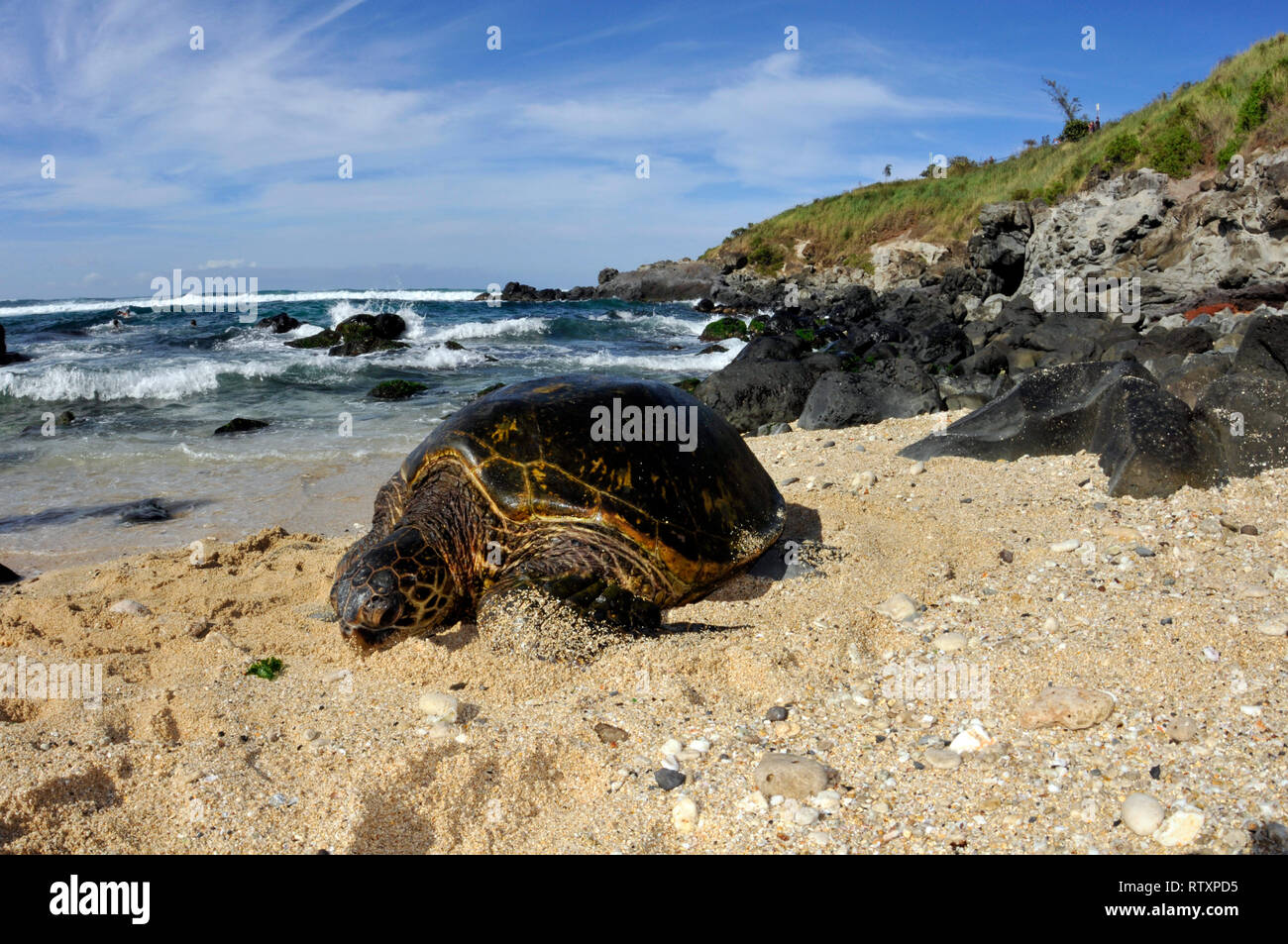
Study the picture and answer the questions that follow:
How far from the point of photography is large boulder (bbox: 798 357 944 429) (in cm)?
945

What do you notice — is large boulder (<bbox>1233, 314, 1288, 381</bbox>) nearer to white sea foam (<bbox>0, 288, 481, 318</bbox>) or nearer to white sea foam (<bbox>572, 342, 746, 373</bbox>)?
white sea foam (<bbox>572, 342, 746, 373</bbox>)

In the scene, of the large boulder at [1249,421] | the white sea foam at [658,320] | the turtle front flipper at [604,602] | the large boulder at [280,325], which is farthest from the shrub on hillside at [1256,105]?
the large boulder at [280,325]

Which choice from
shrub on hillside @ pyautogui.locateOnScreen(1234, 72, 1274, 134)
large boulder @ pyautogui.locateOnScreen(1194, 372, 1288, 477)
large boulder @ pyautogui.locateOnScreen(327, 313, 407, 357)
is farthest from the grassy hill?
large boulder @ pyautogui.locateOnScreen(327, 313, 407, 357)

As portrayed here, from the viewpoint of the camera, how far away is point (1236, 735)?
101 inches

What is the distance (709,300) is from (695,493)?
4398cm

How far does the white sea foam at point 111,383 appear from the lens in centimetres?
1502

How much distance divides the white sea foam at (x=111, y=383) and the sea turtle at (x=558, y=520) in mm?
13960

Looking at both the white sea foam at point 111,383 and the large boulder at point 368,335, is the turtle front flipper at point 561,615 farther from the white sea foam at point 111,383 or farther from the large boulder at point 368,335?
the large boulder at point 368,335

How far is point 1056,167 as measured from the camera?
3509 centimetres

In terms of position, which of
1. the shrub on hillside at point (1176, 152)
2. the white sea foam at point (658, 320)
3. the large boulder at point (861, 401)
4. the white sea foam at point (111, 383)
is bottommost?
the large boulder at point (861, 401)

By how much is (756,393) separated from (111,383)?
549 inches

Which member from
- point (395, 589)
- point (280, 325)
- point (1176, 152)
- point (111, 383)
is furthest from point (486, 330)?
point (395, 589)

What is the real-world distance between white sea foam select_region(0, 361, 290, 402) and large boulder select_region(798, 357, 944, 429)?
523 inches

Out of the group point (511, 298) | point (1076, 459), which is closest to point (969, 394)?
point (1076, 459)
